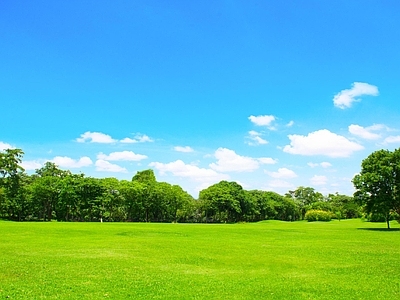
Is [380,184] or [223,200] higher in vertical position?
[380,184]

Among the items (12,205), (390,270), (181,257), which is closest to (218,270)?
(181,257)

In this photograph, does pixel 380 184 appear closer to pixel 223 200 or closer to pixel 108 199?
pixel 223 200

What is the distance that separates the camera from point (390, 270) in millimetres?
19531

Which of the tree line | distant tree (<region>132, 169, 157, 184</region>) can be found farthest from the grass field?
distant tree (<region>132, 169, 157, 184</region>)

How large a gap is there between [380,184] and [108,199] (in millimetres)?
69138

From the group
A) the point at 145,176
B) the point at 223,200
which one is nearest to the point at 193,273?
the point at 223,200

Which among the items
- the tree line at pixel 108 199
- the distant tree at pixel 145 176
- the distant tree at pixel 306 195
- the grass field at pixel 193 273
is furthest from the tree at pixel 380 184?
the distant tree at pixel 306 195

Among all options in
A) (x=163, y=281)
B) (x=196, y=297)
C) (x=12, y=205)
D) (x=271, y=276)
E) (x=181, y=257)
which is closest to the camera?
(x=196, y=297)

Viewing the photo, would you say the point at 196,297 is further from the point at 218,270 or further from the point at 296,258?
the point at 296,258

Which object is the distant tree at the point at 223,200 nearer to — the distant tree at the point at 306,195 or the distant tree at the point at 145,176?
the distant tree at the point at 145,176

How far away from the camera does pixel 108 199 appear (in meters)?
99.4

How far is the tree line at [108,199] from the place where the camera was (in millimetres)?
99244

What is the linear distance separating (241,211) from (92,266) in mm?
105706

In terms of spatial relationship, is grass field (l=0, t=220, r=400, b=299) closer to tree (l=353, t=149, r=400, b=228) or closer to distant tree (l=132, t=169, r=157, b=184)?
tree (l=353, t=149, r=400, b=228)
